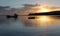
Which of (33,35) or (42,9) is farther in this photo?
(42,9)

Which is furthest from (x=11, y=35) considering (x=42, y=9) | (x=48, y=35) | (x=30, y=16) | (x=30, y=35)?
(x=30, y=16)

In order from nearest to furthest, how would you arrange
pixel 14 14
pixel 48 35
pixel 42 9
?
pixel 48 35, pixel 42 9, pixel 14 14

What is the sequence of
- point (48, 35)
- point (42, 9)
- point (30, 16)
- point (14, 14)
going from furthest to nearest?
point (30, 16)
point (14, 14)
point (42, 9)
point (48, 35)

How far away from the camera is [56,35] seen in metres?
7.24

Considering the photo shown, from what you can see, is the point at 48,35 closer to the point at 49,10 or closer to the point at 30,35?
the point at 30,35

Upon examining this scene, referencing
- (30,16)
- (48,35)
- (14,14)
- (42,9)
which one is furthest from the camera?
(30,16)

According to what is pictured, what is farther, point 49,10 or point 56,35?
point 49,10

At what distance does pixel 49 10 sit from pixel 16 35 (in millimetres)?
9450

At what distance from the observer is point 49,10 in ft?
53.9

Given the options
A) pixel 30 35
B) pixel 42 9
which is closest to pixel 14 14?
pixel 42 9

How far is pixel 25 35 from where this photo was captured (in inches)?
290

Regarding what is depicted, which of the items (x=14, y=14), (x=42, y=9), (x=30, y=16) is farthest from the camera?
(x=30, y=16)

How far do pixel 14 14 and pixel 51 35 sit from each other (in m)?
10.2

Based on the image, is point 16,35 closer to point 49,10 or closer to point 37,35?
point 37,35
